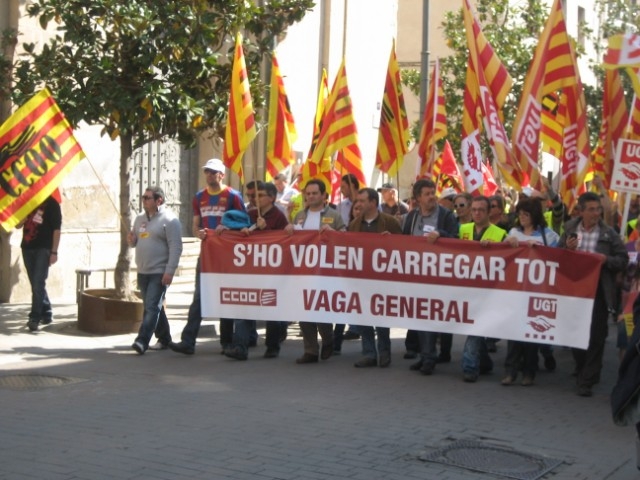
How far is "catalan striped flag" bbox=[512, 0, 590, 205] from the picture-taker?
450 inches

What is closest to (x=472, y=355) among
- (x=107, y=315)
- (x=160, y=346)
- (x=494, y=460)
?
(x=494, y=460)

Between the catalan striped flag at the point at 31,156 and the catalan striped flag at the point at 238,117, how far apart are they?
1659 millimetres

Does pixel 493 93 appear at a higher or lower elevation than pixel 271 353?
higher

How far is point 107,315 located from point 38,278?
911 mm

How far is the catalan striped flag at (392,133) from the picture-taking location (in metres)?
14.1

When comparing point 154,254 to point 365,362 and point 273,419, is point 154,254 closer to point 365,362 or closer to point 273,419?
point 365,362

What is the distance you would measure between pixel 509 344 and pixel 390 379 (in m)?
1.15

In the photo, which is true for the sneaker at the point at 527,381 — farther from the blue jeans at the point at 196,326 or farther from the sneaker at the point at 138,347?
the sneaker at the point at 138,347

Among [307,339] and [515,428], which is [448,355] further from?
[515,428]

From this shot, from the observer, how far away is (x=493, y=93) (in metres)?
12.4

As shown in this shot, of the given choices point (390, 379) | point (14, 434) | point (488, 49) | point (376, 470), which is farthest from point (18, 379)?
point (488, 49)

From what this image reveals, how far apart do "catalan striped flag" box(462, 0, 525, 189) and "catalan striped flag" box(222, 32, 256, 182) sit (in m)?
2.52

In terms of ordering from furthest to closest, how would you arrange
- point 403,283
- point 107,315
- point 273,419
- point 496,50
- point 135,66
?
1. point 496,50
2. point 135,66
3. point 107,315
4. point 403,283
5. point 273,419

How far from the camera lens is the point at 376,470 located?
23.1ft
